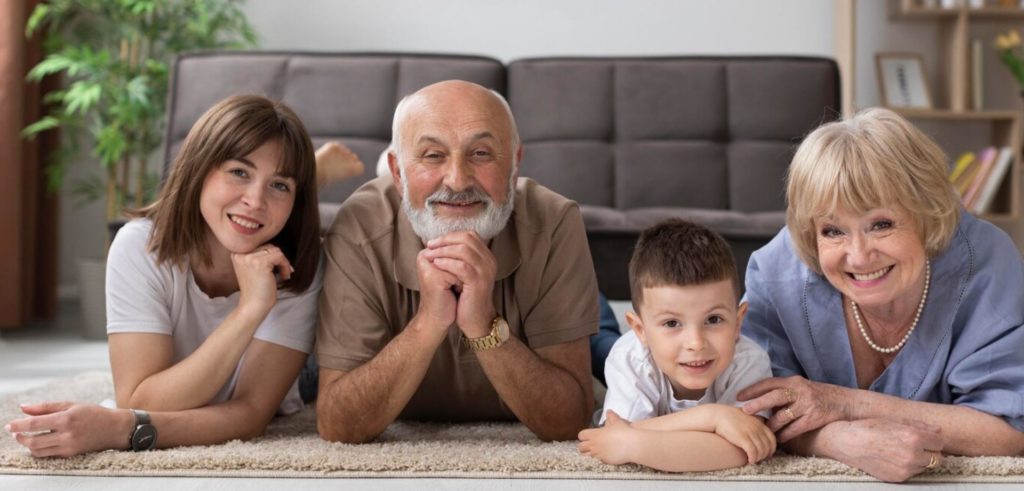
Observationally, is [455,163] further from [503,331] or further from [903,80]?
[903,80]

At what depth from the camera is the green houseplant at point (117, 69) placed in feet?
12.9

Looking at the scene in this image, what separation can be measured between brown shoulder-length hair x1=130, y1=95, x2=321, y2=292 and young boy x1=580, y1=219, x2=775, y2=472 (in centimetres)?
62

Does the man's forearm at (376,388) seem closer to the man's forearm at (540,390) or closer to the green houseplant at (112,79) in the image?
the man's forearm at (540,390)

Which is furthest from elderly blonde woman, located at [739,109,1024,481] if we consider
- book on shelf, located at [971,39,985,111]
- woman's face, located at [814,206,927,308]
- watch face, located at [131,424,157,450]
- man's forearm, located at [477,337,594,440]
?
book on shelf, located at [971,39,985,111]

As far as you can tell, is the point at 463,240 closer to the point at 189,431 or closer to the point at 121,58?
the point at 189,431

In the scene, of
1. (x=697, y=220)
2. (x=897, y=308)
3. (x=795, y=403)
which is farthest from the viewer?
(x=697, y=220)

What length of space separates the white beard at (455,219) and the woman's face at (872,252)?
53 cm

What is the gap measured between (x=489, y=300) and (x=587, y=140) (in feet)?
6.60

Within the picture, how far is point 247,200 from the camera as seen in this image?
6.07 feet

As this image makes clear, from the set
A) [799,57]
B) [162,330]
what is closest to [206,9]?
[799,57]

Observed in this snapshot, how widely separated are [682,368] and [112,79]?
3067 mm

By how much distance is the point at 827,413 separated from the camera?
171 centimetres

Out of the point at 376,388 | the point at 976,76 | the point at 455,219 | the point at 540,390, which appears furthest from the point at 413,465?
the point at 976,76

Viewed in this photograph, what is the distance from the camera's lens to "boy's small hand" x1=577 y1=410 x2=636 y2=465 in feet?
5.41
